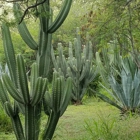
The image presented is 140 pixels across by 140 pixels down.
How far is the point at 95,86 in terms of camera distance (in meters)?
11.9

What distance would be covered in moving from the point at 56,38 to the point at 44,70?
16.6 meters

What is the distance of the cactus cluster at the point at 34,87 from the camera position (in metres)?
3.82

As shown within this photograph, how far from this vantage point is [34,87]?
3867 mm

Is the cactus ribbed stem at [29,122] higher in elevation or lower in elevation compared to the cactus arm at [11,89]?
lower

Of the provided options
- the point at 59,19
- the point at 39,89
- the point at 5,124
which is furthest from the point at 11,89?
the point at 5,124

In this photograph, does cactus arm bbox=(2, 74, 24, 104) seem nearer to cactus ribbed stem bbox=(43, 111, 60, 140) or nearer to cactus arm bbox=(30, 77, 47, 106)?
cactus arm bbox=(30, 77, 47, 106)

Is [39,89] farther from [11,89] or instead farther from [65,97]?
[65,97]

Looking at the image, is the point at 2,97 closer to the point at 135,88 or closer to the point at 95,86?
the point at 135,88

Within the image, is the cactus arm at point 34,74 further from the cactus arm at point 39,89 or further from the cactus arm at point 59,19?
the cactus arm at point 59,19

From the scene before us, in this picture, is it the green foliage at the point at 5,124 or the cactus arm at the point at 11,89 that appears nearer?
the cactus arm at the point at 11,89

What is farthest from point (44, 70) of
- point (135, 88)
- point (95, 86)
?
point (95, 86)

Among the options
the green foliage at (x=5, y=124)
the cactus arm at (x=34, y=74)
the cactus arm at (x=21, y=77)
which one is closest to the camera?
the cactus arm at (x=21, y=77)

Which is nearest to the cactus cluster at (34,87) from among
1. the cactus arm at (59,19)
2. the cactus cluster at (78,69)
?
the cactus arm at (59,19)

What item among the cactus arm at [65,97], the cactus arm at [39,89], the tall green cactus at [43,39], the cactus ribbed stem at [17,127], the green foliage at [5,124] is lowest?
the green foliage at [5,124]
